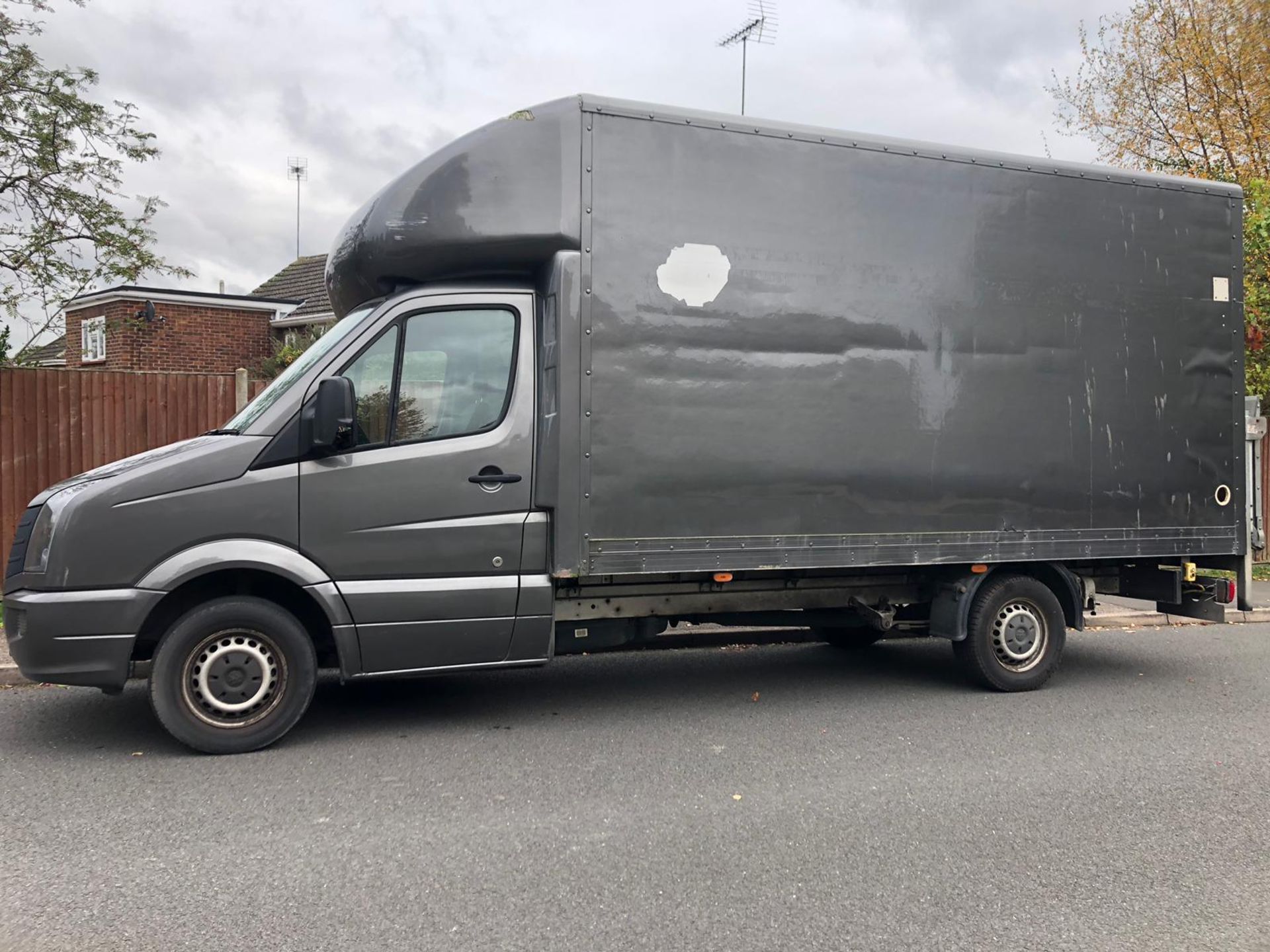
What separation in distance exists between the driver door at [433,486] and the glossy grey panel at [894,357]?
46 cm

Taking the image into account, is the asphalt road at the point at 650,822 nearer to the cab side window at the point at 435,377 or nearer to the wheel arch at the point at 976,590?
the wheel arch at the point at 976,590

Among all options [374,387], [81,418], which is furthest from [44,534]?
[81,418]

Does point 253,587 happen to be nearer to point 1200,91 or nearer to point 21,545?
point 21,545

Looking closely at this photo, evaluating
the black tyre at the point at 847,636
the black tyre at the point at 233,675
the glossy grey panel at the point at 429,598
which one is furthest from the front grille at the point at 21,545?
the black tyre at the point at 847,636

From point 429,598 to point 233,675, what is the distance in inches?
41.4

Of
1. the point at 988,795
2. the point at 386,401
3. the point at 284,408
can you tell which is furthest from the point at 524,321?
the point at 988,795

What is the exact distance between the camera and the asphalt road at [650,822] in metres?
3.51

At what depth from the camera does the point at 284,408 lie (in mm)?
5445

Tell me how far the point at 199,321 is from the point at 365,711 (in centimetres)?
1839

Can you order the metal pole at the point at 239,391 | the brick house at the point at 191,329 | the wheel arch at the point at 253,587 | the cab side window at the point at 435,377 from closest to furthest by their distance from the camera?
the wheel arch at the point at 253,587 → the cab side window at the point at 435,377 → the metal pole at the point at 239,391 → the brick house at the point at 191,329

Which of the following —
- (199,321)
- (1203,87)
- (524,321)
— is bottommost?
(524,321)

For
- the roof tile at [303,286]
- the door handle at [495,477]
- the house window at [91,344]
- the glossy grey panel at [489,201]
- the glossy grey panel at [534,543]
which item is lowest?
the glossy grey panel at [534,543]

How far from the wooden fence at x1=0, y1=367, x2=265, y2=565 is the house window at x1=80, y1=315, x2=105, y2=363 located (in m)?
14.3

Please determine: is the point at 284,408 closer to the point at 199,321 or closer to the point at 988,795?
the point at 988,795
